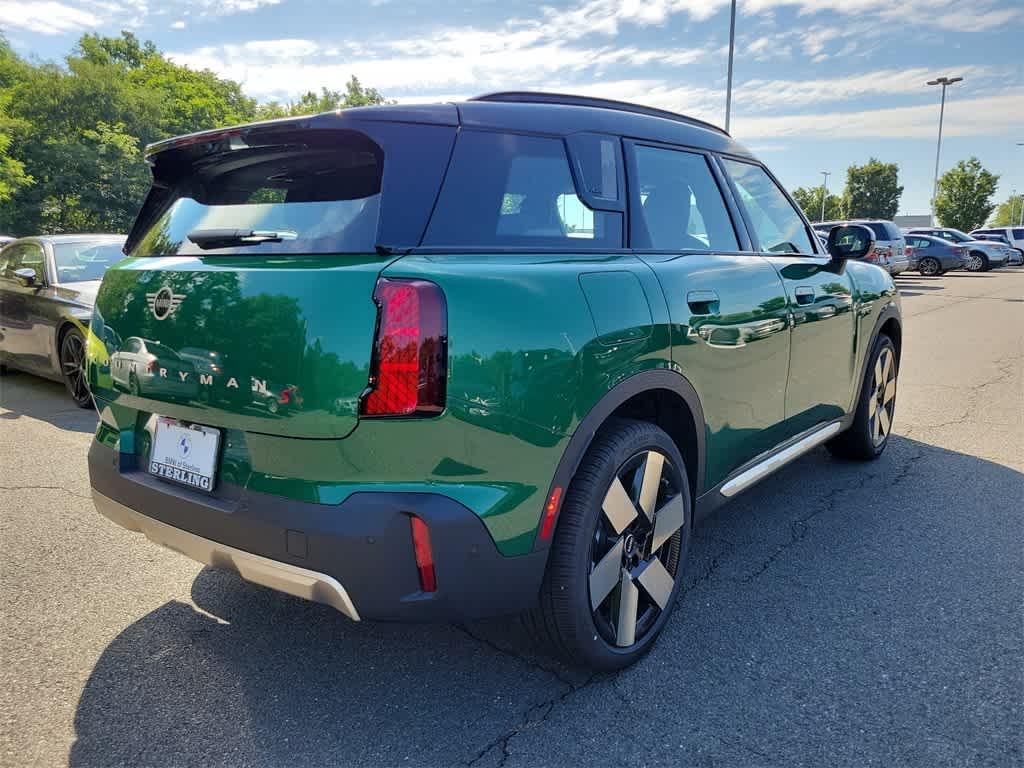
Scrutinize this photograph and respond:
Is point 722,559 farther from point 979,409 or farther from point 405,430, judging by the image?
point 979,409

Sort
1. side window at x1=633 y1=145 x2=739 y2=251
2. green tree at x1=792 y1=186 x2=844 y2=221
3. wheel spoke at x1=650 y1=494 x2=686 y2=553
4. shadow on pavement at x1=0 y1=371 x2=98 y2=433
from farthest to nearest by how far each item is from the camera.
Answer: green tree at x1=792 y1=186 x2=844 y2=221
shadow on pavement at x1=0 y1=371 x2=98 y2=433
side window at x1=633 y1=145 x2=739 y2=251
wheel spoke at x1=650 y1=494 x2=686 y2=553

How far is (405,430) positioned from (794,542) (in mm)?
2374

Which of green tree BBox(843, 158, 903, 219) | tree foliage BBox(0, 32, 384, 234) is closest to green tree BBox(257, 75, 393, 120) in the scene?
tree foliage BBox(0, 32, 384, 234)

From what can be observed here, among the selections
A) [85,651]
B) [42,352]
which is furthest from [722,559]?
[42,352]

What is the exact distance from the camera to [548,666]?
8.35ft

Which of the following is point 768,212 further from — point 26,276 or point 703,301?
point 26,276

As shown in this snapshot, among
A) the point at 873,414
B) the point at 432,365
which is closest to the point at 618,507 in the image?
the point at 432,365

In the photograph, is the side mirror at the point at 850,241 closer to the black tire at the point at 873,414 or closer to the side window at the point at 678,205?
the black tire at the point at 873,414

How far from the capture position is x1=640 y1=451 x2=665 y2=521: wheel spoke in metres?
2.53

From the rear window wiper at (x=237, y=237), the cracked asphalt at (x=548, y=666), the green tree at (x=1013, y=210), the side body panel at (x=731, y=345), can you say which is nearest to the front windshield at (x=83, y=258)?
the cracked asphalt at (x=548, y=666)

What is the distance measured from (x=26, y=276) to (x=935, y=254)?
29433 mm

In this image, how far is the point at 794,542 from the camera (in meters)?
3.58

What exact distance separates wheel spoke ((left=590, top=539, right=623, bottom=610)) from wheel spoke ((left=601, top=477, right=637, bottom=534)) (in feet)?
0.22

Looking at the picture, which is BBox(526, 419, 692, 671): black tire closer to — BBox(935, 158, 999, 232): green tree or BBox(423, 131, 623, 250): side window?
BBox(423, 131, 623, 250): side window
